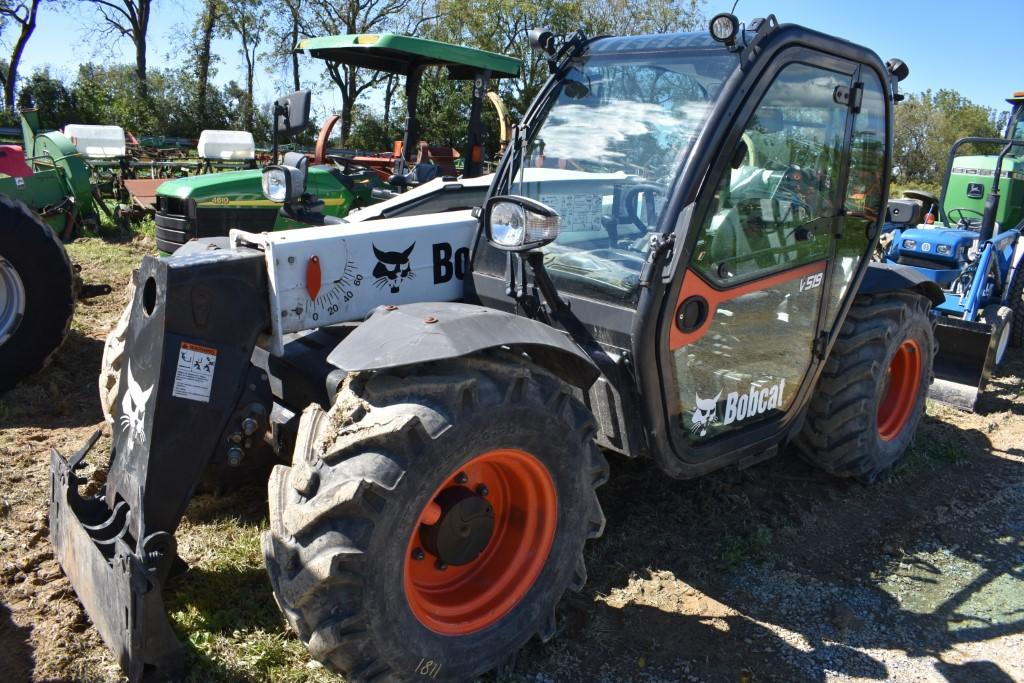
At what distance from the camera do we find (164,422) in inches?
103

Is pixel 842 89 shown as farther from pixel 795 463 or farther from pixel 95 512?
pixel 95 512

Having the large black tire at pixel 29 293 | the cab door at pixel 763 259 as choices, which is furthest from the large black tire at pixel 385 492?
the large black tire at pixel 29 293

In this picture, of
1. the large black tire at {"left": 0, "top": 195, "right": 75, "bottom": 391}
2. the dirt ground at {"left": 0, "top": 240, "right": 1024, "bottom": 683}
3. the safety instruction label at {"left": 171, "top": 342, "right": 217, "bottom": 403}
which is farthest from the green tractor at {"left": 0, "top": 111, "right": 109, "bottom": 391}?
the safety instruction label at {"left": 171, "top": 342, "right": 217, "bottom": 403}

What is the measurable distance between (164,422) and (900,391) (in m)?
3.96

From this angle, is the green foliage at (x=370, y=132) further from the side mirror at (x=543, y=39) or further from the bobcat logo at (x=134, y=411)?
the bobcat logo at (x=134, y=411)

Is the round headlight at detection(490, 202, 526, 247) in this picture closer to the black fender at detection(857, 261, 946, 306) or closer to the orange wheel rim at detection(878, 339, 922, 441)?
the black fender at detection(857, 261, 946, 306)

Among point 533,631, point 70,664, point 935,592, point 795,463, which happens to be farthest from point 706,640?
point 70,664

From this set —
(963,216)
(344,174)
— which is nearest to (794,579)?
(344,174)

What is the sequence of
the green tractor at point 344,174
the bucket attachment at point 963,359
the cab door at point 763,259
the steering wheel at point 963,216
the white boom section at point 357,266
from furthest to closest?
the steering wheel at point 963,216, the green tractor at point 344,174, the bucket attachment at point 963,359, the cab door at point 763,259, the white boom section at point 357,266

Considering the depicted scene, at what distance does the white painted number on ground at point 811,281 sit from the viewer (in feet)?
11.7

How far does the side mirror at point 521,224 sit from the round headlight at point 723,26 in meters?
0.85

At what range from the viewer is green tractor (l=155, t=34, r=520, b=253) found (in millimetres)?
6656

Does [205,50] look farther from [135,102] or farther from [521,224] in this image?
[521,224]

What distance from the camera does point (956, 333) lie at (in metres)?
5.99
